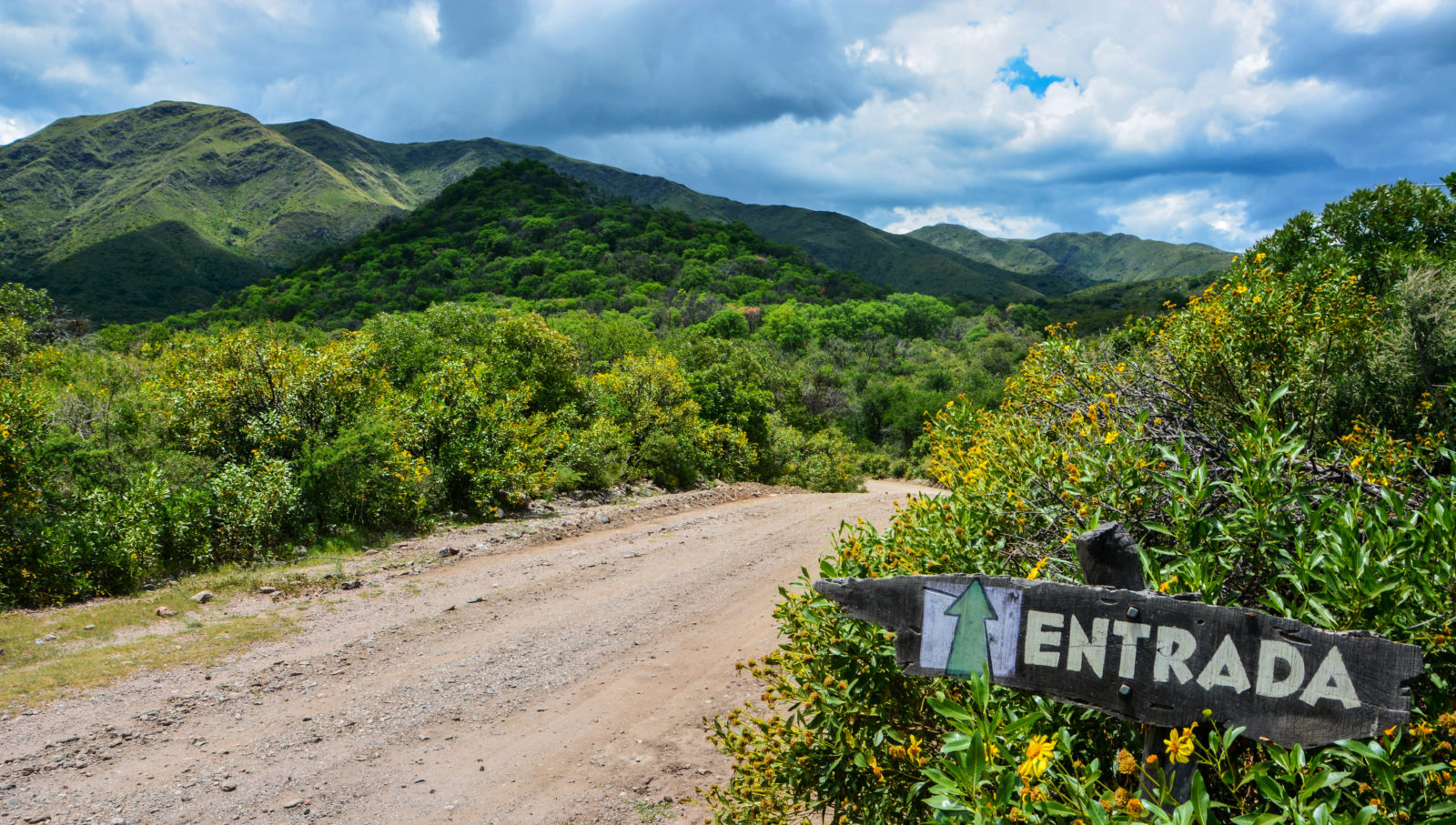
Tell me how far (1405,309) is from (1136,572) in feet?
21.4

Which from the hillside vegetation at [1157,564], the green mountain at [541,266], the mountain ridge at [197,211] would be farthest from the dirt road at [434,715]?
the mountain ridge at [197,211]

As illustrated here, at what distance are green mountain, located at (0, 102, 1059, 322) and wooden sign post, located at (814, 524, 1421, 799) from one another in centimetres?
9604

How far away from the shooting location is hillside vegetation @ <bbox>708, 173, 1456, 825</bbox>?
6.25ft

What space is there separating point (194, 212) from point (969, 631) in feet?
458

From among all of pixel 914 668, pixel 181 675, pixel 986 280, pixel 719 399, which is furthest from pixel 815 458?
pixel 986 280

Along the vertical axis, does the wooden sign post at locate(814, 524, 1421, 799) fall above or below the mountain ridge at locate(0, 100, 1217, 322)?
below

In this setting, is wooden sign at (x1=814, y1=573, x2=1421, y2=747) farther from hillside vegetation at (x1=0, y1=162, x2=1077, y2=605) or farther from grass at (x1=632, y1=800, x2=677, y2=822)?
hillside vegetation at (x1=0, y1=162, x2=1077, y2=605)

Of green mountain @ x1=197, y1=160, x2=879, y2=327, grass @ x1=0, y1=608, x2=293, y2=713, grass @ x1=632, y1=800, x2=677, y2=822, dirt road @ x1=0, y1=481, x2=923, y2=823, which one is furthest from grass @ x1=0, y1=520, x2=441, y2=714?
green mountain @ x1=197, y1=160, x2=879, y2=327

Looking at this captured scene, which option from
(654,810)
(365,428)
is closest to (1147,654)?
(654,810)

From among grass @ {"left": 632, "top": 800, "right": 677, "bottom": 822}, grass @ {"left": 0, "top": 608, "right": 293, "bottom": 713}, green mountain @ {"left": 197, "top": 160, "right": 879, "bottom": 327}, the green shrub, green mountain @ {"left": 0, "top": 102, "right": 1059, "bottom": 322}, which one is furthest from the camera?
green mountain @ {"left": 0, "top": 102, "right": 1059, "bottom": 322}

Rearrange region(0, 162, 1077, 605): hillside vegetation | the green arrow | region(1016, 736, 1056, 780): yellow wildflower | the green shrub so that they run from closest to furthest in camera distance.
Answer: region(1016, 736, 1056, 780): yellow wildflower → the green arrow → region(0, 162, 1077, 605): hillside vegetation → the green shrub

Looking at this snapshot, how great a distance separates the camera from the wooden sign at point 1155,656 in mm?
1887

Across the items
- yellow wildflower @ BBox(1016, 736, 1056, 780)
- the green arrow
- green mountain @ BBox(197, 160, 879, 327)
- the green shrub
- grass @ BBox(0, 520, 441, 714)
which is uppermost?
green mountain @ BBox(197, 160, 879, 327)

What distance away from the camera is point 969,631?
2.40 meters
